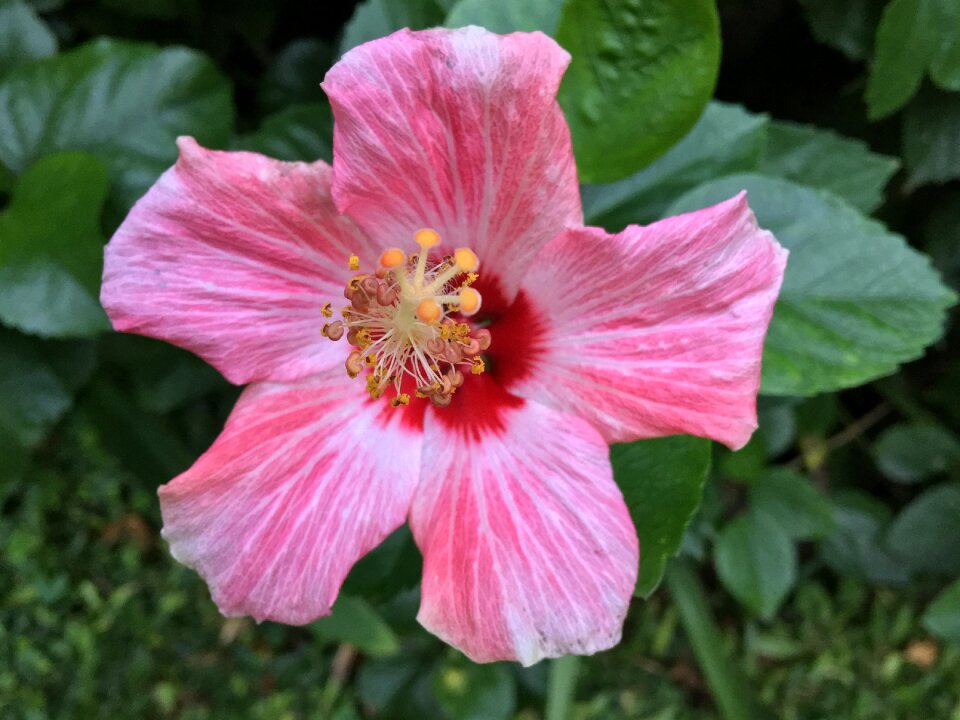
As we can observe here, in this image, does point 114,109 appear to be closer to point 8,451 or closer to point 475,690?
point 8,451

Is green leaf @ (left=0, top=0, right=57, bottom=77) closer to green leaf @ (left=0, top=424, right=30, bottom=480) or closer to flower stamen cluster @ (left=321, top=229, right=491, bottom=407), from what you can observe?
green leaf @ (left=0, top=424, right=30, bottom=480)

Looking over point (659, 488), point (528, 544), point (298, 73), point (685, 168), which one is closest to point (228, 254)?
point (528, 544)

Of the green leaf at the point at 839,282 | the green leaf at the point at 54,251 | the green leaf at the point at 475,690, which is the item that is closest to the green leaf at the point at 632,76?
the green leaf at the point at 839,282

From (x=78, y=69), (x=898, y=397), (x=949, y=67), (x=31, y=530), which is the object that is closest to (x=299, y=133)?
(x=78, y=69)

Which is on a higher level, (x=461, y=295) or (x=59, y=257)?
(x=461, y=295)

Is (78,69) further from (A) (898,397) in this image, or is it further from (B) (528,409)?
(A) (898,397)

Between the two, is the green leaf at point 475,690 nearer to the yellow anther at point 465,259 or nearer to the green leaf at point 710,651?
the green leaf at point 710,651
